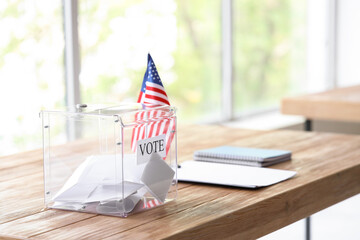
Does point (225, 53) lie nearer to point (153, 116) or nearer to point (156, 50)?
point (156, 50)

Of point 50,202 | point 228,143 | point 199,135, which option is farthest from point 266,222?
point 199,135

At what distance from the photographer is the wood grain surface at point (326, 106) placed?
2754 mm

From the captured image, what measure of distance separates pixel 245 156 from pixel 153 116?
0.39 m

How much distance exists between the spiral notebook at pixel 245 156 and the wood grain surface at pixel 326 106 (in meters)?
1.22

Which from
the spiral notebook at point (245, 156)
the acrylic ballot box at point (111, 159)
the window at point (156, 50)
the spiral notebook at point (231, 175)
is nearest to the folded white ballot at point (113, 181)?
the acrylic ballot box at point (111, 159)

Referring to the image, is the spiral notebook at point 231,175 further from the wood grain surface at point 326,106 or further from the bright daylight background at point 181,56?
the bright daylight background at point 181,56

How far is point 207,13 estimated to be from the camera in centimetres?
402

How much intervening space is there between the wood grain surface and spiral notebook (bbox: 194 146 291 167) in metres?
1.22

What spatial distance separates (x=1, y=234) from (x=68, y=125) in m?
0.27

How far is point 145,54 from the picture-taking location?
3590mm

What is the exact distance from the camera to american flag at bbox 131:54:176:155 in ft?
3.88

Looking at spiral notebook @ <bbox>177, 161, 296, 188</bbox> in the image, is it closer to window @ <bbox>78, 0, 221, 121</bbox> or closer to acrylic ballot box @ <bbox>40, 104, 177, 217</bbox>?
acrylic ballot box @ <bbox>40, 104, 177, 217</bbox>

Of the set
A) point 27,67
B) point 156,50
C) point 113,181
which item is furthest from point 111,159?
point 156,50

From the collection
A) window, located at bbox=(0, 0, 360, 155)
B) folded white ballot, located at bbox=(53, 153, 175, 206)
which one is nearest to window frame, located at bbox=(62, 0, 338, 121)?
window, located at bbox=(0, 0, 360, 155)
